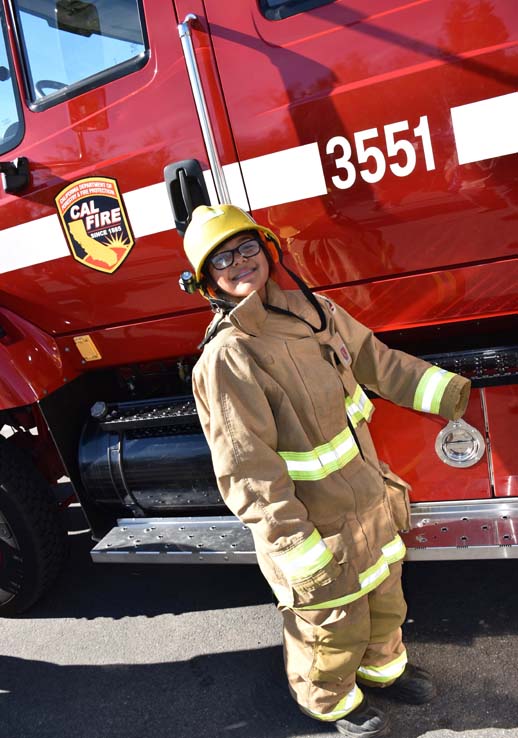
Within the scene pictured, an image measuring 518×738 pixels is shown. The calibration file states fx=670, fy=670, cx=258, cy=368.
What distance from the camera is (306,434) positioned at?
73.0 inches

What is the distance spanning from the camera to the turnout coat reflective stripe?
5.75ft

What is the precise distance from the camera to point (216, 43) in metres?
2.21

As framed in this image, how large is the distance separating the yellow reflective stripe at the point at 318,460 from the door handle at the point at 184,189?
0.92m

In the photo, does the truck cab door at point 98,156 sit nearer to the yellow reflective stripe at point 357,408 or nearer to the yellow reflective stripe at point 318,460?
the yellow reflective stripe at point 357,408

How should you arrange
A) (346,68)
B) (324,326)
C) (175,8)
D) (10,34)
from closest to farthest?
(324,326) < (346,68) < (175,8) < (10,34)

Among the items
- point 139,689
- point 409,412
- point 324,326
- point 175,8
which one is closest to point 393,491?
point 409,412

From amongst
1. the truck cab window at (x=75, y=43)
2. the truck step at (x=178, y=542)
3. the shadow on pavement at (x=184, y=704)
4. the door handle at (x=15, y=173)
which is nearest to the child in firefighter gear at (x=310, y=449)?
the shadow on pavement at (x=184, y=704)

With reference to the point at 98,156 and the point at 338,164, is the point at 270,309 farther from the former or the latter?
the point at 98,156

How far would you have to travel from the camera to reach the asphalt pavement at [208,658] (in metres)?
2.24

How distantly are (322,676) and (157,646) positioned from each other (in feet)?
3.10

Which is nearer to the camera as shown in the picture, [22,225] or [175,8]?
[175,8]

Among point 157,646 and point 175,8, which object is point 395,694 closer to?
point 157,646

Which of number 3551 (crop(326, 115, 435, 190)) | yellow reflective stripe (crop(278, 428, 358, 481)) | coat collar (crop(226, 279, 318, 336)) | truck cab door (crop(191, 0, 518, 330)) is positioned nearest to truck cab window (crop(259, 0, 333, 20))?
truck cab door (crop(191, 0, 518, 330))

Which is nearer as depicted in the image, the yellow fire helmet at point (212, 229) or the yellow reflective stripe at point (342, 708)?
the yellow fire helmet at point (212, 229)
